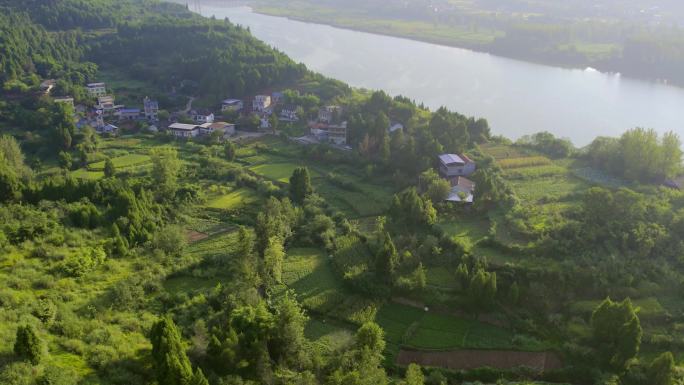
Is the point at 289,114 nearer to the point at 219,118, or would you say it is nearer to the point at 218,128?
the point at 219,118

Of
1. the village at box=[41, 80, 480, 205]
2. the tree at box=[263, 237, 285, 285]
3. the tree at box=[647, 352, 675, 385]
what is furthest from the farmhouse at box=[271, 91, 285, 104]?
the tree at box=[647, 352, 675, 385]

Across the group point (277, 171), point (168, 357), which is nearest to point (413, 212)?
point (277, 171)

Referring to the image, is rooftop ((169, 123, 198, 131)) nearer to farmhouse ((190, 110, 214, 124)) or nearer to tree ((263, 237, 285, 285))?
farmhouse ((190, 110, 214, 124))

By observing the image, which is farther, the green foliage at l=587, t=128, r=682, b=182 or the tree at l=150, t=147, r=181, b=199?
the green foliage at l=587, t=128, r=682, b=182

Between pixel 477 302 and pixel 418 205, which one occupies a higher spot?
pixel 418 205

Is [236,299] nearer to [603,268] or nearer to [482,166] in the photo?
[603,268]

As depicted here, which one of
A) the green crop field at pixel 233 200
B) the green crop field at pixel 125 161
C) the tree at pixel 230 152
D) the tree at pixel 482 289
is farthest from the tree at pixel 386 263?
the green crop field at pixel 125 161

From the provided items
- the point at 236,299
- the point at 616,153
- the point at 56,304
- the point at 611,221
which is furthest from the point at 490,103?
the point at 56,304

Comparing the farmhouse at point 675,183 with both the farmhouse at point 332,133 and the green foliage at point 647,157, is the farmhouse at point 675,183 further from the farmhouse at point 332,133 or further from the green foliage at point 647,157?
the farmhouse at point 332,133
